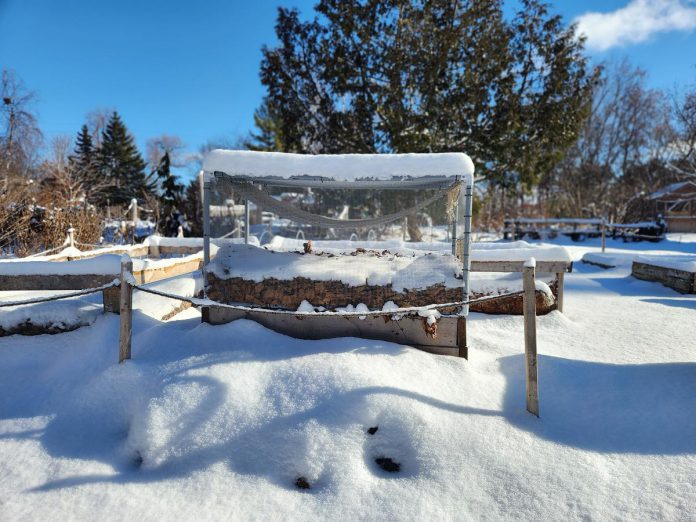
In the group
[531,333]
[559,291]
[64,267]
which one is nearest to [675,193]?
[559,291]

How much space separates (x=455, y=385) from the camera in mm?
3328

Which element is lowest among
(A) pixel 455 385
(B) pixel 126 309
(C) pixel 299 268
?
(A) pixel 455 385

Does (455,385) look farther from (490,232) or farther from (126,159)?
(126,159)

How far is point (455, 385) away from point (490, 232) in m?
19.6

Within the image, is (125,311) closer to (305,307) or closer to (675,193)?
(305,307)

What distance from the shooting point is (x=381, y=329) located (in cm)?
390

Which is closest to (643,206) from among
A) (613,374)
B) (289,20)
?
(289,20)

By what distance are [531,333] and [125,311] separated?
3.22m

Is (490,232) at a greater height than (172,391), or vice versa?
(490,232)

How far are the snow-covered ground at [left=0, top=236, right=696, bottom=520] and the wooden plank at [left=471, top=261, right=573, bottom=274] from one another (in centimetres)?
188

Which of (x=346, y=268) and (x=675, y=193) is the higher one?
(x=675, y=193)

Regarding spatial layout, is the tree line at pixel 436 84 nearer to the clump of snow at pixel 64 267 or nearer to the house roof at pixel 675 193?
the clump of snow at pixel 64 267

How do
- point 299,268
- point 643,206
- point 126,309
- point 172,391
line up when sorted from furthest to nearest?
point 643,206 < point 299,268 < point 126,309 < point 172,391

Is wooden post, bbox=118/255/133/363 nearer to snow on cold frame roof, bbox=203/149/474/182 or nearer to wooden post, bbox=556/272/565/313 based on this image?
snow on cold frame roof, bbox=203/149/474/182
